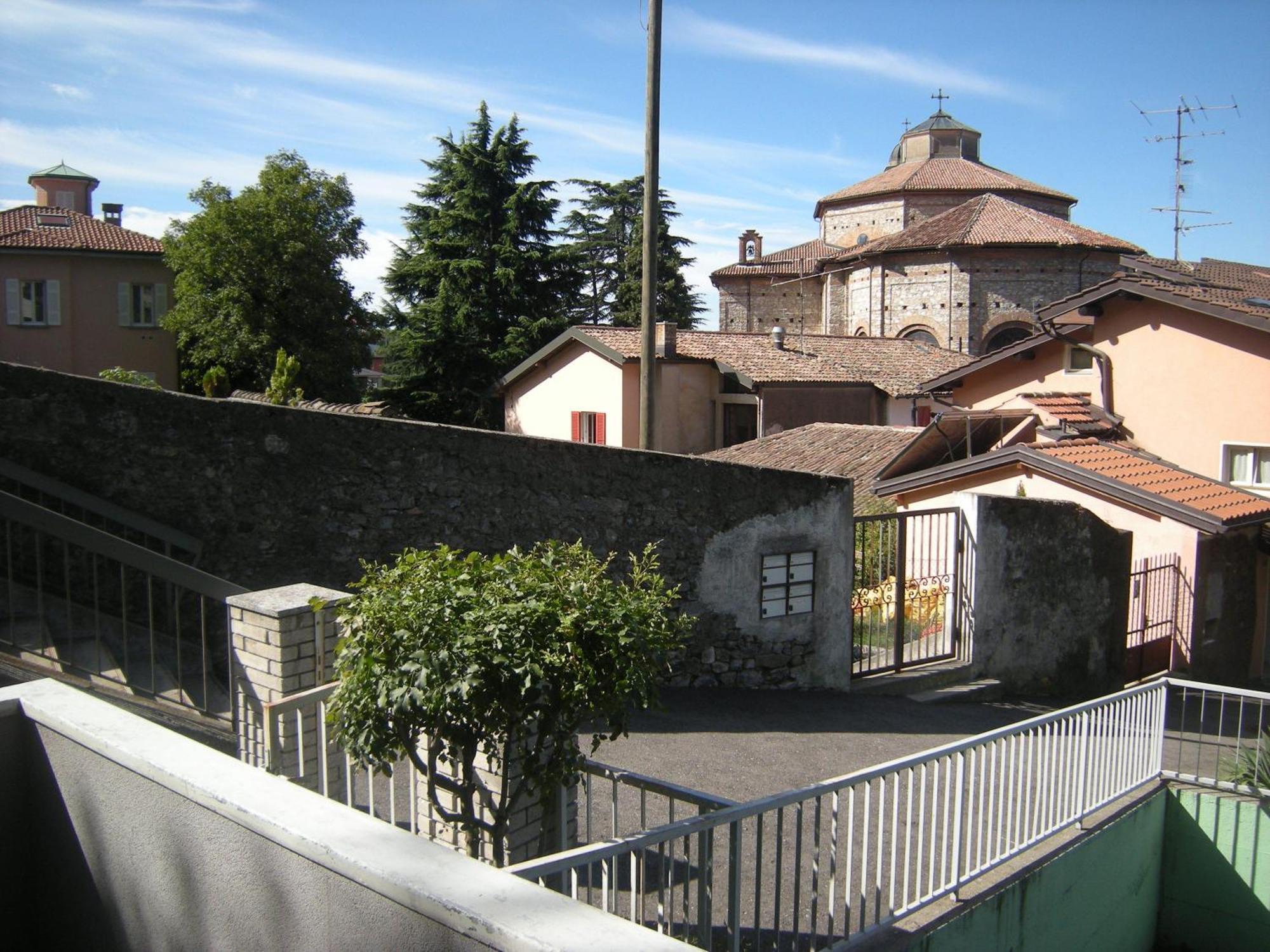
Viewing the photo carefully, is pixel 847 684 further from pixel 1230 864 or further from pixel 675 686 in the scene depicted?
pixel 1230 864

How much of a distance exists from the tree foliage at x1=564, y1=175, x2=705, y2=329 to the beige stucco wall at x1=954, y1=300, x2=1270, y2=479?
25.5 meters

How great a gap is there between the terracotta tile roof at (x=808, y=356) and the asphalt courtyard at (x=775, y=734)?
798 inches

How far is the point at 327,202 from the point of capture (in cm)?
3797

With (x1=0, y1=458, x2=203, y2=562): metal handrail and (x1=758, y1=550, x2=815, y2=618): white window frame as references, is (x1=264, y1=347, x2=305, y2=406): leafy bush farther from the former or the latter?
(x1=0, y1=458, x2=203, y2=562): metal handrail

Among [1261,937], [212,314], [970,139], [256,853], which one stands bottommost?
[1261,937]

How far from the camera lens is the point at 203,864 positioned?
2.75 metres

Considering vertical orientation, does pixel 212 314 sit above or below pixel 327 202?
below

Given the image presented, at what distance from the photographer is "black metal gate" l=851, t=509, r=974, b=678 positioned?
35.5 ft

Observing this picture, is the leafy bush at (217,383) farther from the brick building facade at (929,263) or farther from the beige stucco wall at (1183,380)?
the brick building facade at (929,263)

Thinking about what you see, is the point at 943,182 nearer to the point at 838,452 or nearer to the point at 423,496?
the point at 838,452

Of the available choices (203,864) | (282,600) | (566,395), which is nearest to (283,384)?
(566,395)

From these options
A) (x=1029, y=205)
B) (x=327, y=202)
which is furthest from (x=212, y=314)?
(x=1029, y=205)

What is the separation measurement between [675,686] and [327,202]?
33.0 m

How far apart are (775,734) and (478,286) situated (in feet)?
103
